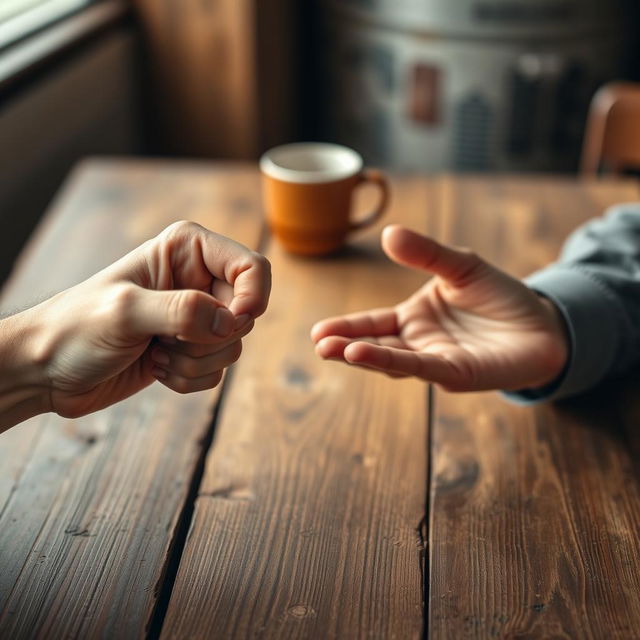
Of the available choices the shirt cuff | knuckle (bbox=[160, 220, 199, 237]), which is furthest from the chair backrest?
knuckle (bbox=[160, 220, 199, 237])

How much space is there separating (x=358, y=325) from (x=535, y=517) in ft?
0.63

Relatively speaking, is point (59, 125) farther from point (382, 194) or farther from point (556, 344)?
point (556, 344)

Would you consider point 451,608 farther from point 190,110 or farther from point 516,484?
point 190,110

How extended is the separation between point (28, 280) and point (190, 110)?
1251 millimetres

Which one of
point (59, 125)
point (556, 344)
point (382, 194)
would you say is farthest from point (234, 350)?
point (59, 125)

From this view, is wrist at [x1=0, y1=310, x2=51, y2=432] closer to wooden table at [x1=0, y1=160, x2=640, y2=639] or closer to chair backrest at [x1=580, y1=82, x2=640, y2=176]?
wooden table at [x1=0, y1=160, x2=640, y2=639]

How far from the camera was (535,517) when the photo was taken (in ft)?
1.74

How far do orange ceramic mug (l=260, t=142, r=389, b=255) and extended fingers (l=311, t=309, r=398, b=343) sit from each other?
0.22 m

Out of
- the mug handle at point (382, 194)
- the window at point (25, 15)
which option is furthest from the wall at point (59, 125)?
the mug handle at point (382, 194)

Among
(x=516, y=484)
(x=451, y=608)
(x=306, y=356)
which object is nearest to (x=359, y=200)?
(x=306, y=356)

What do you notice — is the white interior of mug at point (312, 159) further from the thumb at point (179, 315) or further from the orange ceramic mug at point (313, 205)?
the thumb at point (179, 315)

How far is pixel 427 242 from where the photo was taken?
58cm

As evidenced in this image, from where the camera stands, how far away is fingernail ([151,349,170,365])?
490mm

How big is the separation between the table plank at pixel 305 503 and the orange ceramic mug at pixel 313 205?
10 cm
